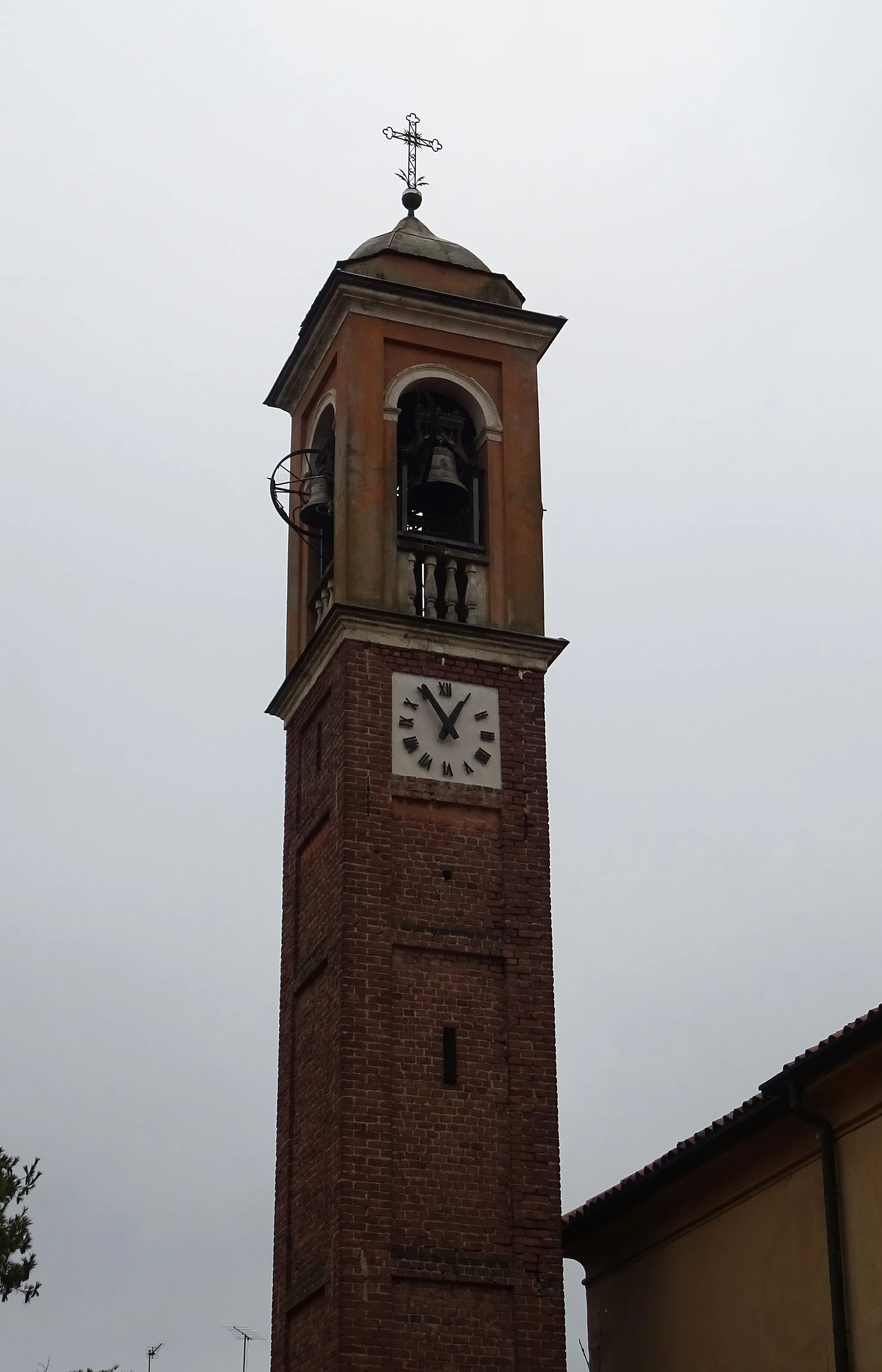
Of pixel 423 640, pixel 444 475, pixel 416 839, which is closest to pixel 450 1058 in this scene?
pixel 416 839

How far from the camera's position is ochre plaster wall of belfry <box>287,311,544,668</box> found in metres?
19.1

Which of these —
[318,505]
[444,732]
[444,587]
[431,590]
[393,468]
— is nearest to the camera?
[444,732]

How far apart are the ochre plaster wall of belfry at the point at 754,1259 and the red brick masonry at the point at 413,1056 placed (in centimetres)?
103

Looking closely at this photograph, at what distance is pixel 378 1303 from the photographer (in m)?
15.9

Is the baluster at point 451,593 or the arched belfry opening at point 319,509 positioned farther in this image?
the arched belfry opening at point 319,509

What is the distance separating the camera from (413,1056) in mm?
17000

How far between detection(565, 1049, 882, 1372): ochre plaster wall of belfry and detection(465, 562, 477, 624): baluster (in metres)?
5.72

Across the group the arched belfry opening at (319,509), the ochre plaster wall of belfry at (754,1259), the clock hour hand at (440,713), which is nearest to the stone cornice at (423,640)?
the clock hour hand at (440,713)

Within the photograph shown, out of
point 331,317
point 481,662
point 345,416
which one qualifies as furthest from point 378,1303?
point 331,317

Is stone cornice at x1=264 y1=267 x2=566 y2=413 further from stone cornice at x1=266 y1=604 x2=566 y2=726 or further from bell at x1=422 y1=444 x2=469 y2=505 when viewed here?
stone cornice at x1=266 y1=604 x2=566 y2=726

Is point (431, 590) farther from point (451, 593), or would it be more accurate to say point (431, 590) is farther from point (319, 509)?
point (319, 509)

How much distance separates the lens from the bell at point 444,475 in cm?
1969

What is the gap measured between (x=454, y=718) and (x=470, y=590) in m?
1.47

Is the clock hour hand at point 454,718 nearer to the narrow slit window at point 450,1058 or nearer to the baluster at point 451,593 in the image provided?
the baluster at point 451,593
